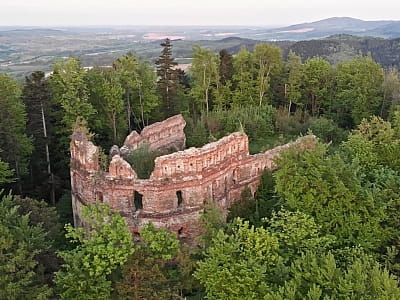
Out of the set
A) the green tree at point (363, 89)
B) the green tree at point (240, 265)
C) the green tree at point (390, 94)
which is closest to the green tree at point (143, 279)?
the green tree at point (240, 265)

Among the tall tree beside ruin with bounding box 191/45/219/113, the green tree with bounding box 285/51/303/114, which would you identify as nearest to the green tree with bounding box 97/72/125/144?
the tall tree beside ruin with bounding box 191/45/219/113

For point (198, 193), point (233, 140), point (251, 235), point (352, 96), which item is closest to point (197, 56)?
point (352, 96)

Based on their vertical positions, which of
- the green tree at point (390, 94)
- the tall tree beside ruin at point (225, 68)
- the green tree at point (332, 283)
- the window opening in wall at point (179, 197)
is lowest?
the window opening in wall at point (179, 197)

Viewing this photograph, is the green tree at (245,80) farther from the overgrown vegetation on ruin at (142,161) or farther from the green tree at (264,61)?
the overgrown vegetation on ruin at (142,161)

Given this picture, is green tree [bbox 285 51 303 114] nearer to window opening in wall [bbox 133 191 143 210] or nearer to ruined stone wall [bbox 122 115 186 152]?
ruined stone wall [bbox 122 115 186 152]

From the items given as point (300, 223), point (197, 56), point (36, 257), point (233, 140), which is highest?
point (197, 56)

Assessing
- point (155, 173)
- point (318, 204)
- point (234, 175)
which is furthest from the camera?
point (234, 175)

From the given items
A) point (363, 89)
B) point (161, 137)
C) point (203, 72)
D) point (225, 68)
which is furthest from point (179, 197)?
point (363, 89)

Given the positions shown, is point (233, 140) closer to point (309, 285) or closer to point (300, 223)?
point (300, 223)
